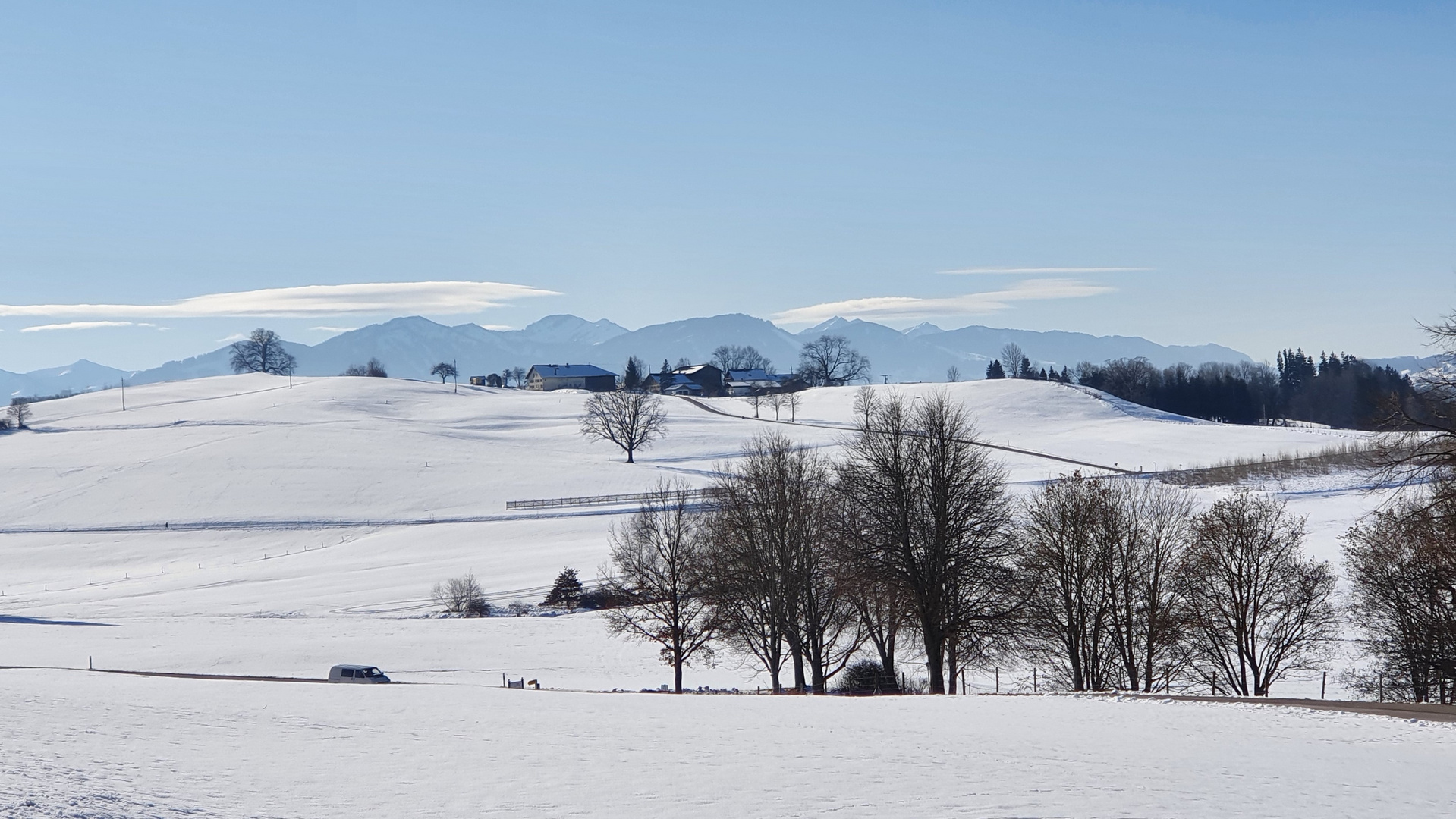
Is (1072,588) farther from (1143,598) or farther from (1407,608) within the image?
(1407,608)

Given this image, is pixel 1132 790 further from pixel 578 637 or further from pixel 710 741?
pixel 578 637

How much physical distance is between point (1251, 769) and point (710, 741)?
837 cm

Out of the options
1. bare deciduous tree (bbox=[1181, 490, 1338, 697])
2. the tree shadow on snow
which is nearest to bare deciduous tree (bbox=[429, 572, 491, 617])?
the tree shadow on snow

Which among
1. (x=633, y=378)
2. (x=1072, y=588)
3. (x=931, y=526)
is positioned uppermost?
(x=633, y=378)

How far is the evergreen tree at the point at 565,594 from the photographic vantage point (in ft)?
163

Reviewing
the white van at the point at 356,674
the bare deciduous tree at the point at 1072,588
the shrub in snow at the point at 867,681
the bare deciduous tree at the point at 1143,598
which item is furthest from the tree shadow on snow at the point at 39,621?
the bare deciduous tree at the point at 1143,598

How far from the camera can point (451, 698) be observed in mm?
23328

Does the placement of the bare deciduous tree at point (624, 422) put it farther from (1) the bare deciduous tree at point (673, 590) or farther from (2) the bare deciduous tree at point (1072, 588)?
(2) the bare deciduous tree at point (1072, 588)

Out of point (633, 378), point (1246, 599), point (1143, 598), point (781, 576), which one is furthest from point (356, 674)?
point (633, 378)

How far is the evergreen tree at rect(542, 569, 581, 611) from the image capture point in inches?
1955

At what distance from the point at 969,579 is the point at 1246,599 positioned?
9.96 m

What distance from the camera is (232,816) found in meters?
11.7

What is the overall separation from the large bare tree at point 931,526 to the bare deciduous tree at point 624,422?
216ft

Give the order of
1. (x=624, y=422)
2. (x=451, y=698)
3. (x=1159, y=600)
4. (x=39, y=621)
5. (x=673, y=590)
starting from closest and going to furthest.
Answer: (x=451, y=698) < (x=1159, y=600) < (x=673, y=590) < (x=39, y=621) < (x=624, y=422)
